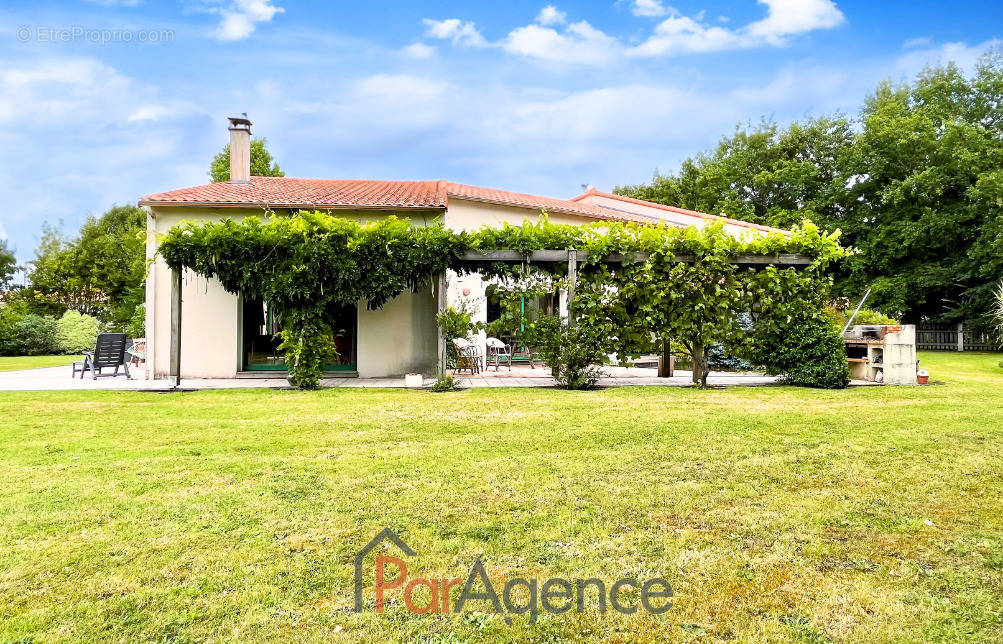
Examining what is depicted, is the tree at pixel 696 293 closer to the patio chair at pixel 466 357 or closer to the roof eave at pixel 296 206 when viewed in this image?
the patio chair at pixel 466 357

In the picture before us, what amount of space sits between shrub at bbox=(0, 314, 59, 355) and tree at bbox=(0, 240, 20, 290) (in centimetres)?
2623

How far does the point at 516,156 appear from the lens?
27.4 m

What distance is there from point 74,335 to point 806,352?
25250 millimetres

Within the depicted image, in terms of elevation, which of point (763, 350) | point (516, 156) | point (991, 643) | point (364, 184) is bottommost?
point (991, 643)

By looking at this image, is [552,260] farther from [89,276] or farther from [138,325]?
[89,276]

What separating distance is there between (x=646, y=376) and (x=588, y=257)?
3.59m

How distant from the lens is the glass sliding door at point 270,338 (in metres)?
12.4

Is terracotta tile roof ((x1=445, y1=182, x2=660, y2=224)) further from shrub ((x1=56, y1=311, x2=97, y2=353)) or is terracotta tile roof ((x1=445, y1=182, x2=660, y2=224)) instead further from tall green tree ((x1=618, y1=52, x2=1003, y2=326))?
shrub ((x1=56, y1=311, x2=97, y2=353))

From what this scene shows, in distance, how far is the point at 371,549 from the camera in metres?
2.95

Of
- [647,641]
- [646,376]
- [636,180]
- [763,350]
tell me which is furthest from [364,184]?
[636,180]

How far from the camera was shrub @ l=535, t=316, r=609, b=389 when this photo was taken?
10281mm

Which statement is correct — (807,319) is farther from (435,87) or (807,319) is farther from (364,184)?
(435,87)

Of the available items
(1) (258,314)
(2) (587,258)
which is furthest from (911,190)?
(1) (258,314)

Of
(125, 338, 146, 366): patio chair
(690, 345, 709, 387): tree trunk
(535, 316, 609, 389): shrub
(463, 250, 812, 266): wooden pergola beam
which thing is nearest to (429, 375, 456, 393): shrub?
(535, 316, 609, 389): shrub
